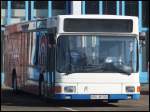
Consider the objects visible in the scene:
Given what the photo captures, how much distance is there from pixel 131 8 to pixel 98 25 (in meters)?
16.5

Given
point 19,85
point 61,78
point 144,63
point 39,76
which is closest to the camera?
point 61,78

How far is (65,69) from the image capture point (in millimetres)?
18938

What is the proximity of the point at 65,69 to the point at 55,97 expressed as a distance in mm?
824

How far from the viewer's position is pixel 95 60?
19.0 meters

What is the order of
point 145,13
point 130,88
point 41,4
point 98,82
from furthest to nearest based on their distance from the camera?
1. point 145,13
2. point 41,4
3. point 130,88
4. point 98,82

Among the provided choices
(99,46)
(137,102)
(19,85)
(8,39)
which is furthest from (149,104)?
(8,39)

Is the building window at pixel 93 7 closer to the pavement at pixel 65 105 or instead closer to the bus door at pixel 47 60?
the pavement at pixel 65 105

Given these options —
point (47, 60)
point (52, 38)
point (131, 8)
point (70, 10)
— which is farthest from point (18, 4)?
point (52, 38)

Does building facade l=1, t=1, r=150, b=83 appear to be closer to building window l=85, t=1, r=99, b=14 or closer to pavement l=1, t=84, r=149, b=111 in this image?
building window l=85, t=1, r=99, b=14

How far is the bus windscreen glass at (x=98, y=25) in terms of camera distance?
63.0ft

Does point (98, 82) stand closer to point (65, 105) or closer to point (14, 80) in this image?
point (65, 105)

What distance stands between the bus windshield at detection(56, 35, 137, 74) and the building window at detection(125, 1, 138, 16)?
53.7 ft

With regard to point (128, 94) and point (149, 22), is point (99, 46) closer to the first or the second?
point (128, 94)

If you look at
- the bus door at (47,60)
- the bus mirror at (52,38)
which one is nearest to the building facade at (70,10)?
the bus door at (47,60)
